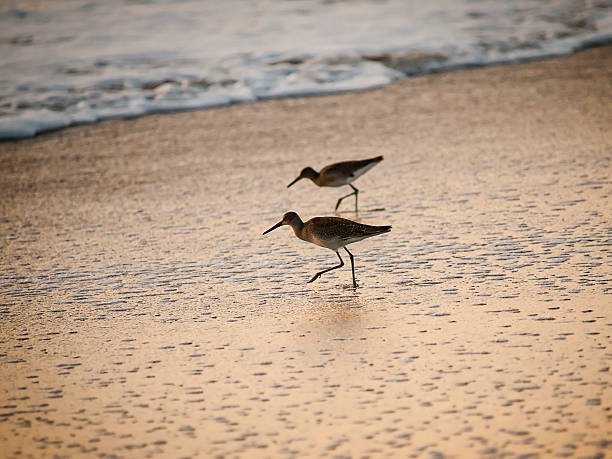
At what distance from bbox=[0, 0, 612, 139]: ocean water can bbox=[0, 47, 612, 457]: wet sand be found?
2.26m

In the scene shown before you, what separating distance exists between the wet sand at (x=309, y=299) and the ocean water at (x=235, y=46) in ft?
7.42

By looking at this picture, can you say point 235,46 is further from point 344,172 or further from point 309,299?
point 309,299

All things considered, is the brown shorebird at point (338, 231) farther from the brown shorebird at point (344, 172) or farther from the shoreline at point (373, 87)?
the shoreline at point (373, 87)

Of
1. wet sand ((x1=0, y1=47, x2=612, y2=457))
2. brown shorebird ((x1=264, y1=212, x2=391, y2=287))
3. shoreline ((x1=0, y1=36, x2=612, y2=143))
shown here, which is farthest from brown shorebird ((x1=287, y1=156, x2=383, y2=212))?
shoreline ((x1=0, y1=36, x2=612, y2=143))

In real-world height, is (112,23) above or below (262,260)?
above

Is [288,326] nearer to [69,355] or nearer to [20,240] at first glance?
[69,355]

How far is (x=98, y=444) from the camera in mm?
2641

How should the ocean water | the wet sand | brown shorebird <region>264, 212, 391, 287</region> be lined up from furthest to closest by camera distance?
the ocean water, brown shorebird <region>264, 212, 391, 287</region>, the wet sand

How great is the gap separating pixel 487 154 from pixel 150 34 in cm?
836

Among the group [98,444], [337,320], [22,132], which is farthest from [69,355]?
[22,132]

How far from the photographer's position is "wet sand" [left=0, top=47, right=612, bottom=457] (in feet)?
8.86

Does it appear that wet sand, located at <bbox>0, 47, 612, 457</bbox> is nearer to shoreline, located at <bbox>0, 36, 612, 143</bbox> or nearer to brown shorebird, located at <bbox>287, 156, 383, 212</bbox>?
brown shorebird, located at <bbox>287, 156, 383, 212</bbox>

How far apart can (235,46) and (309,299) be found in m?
9.13

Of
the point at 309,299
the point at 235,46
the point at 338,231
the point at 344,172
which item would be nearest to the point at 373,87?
the point at 235,46
